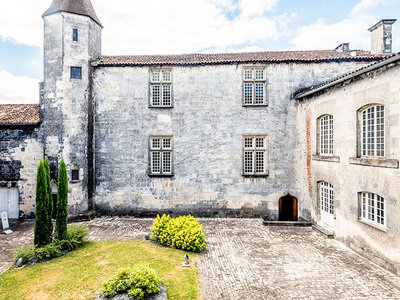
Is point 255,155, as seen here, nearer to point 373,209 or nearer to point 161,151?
point 161,151

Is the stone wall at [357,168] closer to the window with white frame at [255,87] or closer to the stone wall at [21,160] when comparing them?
the window with white frame at [255,87]

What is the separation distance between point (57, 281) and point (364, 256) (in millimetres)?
11060

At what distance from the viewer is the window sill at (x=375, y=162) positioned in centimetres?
750

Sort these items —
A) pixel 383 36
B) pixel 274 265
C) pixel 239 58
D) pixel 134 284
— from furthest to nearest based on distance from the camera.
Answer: pixel 239 58
pixel 383 36
pixel 274 265
pixel 134 284

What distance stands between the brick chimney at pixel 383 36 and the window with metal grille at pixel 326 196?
30.5 feet

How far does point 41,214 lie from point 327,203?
13.1 m

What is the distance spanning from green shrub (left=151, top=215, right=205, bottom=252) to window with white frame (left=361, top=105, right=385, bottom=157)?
746 centimetres

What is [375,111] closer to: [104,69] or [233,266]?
[233,266]

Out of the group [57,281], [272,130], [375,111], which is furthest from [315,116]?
[57,281]

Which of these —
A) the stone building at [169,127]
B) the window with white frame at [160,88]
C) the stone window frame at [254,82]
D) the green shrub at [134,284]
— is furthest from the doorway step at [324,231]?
the window with white frame at [160,88]

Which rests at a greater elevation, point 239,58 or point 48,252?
point 239,58

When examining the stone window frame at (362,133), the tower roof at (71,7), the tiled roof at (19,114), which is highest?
the tower roof at (71,7)

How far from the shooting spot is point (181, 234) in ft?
31.0

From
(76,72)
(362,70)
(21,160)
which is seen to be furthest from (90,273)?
(362,70)
